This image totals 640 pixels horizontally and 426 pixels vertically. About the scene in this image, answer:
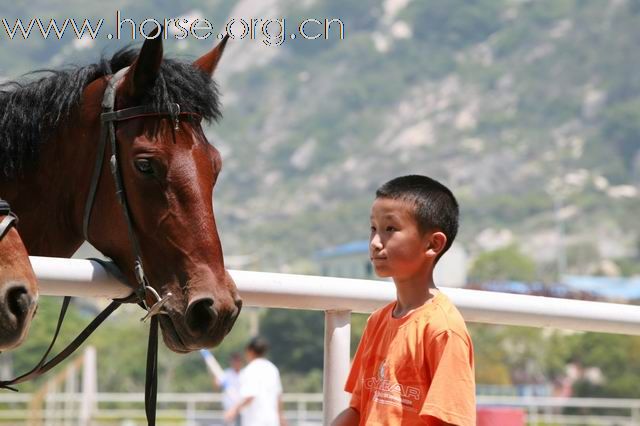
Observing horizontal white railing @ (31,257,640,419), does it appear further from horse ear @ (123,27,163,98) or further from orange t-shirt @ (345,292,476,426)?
horse ear @ (123,27,163,98)

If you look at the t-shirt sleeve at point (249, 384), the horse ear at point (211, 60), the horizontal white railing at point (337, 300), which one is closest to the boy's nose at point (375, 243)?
the horizontal white railing at point (337, 300)

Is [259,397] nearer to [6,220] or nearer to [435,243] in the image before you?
[435,243]

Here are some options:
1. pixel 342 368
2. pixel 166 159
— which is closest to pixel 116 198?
pixel 166 159

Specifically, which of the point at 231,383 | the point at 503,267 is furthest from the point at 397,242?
the point at 503,267

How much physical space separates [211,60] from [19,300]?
4.64 feet

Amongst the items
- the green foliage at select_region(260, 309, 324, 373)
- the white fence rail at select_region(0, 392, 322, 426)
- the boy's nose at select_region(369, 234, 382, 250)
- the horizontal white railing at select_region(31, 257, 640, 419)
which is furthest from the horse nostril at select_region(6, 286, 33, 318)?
Result: the green foliage at select_region(260, 309, 324, 373)

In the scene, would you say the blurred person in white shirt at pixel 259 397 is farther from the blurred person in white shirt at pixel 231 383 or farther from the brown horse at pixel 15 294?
the brown horse at pixel 15 294

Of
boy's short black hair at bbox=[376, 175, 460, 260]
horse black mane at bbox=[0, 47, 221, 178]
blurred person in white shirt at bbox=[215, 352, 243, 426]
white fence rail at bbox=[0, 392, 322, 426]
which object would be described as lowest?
boy's short black hair at bbox=[376, 175, 460, 260]

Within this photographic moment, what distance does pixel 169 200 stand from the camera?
10.3 ft

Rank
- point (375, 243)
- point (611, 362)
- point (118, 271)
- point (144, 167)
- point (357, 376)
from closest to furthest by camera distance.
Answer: point (375, 243)
point (357, 376)
point (118, 271)
point (144, 167)
point (611, 362)

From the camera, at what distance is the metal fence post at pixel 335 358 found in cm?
302

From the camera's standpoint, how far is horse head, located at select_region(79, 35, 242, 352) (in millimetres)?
2971

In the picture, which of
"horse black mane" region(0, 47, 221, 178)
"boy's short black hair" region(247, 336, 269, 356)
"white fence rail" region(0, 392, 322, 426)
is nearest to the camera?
"horse black mane" region(0, 47, 221, 178)

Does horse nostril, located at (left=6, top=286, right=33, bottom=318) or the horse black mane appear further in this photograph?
the horse black mane
